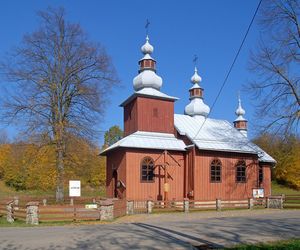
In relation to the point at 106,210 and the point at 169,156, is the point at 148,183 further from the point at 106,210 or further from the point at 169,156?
the point at 106,210

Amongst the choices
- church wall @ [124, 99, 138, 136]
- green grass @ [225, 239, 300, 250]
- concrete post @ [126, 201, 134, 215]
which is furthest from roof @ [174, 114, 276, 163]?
green grass @ [225, 239, 300, 250]

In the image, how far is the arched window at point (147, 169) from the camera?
28312mm

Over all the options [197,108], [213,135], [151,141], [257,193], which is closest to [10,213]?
[151,141]

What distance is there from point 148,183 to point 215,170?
5280 millimetres

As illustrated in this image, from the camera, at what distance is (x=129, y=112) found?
31781 mm

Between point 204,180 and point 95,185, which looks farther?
point 95,185

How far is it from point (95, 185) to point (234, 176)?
94.3ft

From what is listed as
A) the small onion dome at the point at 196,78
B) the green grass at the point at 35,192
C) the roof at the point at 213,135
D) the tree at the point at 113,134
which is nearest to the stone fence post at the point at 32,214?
the roof at the point at 213,135

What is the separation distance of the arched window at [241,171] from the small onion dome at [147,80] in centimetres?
826

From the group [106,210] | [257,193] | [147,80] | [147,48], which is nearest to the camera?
[106,210]

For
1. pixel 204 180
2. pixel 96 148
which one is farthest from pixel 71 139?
pixel 204 180

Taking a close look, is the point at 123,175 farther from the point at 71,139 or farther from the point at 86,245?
the point at 86,245

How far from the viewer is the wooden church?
2825 centimetres

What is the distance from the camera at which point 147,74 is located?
32.2 m
